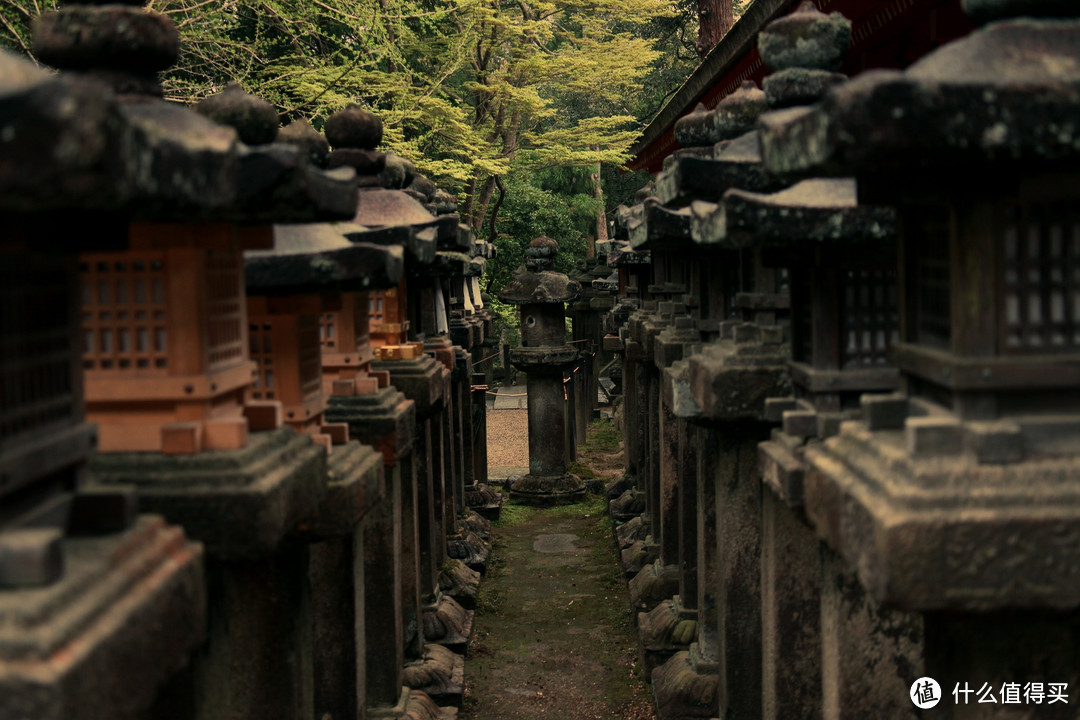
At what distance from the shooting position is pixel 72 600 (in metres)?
2.72

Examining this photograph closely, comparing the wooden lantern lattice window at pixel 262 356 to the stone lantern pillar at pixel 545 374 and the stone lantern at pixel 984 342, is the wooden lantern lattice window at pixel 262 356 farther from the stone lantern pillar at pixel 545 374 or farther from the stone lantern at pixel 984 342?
the stone lantern pillar at pixel 545 374

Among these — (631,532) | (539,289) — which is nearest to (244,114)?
(631,532)

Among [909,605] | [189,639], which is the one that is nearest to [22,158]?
[189,639]

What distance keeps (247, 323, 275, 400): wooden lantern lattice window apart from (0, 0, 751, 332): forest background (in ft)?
29.9

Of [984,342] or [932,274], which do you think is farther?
[932,274]

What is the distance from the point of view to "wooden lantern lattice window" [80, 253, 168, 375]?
410 centimetres

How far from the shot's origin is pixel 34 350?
3.04m

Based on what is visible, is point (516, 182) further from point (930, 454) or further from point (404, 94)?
point (930, 454)

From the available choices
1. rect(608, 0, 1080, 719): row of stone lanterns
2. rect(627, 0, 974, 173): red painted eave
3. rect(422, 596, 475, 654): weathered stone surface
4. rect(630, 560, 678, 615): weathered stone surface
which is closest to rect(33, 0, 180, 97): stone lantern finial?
rect(608, 0, 1080, 719): row of stone lanterns

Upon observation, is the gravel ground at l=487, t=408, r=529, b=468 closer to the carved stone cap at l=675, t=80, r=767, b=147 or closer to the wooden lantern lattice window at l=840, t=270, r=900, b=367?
the carved stone cap at l=675, t=80, r=767, b=147

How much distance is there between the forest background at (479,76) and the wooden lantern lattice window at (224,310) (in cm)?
989

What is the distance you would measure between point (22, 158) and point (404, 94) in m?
17.4

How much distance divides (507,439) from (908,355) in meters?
20.0

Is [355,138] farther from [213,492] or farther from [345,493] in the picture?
[213,492]
